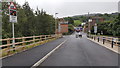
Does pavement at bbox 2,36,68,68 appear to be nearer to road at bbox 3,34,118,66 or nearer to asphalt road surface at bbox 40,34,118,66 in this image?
road at bbox 3,34,118,66

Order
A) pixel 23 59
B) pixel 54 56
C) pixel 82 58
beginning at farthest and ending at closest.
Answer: pixel 54 56 → pixel 82 58 → pixel 23 59

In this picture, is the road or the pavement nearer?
the pavement

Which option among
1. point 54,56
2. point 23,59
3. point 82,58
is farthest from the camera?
point 54,56

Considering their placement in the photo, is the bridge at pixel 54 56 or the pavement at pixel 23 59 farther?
the bridge at pixel 54 56

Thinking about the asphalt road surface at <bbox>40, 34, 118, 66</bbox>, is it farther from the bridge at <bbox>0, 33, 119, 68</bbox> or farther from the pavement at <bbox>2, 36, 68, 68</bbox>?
the pavement at <bbox>2, 36, 68, 68</bbox>

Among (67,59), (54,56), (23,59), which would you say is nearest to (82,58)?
(67,59)

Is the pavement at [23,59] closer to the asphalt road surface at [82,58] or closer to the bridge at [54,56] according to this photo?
the bridge at [54,56]

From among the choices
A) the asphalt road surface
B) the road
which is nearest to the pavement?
the road

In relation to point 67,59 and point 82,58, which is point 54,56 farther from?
point 82,58

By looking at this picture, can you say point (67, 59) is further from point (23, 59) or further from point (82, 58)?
point (23, 59)

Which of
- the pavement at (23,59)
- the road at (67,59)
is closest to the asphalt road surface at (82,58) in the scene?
the road at (67,59)

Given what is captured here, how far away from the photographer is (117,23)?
1464 inches

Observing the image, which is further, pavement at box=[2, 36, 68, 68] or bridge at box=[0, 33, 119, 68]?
bridge at box=[0, 33, 119, 68]

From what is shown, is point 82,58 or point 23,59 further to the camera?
point 82,58
